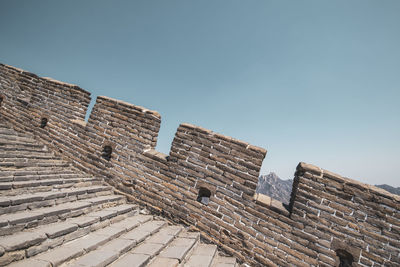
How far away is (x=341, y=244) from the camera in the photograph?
2783 mm

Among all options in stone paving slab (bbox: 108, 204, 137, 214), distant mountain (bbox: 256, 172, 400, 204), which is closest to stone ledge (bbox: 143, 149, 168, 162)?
stone paving slab (bbox: 108, 204, 137, 214)

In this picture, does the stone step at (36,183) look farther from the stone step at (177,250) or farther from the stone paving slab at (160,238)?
the stone step at (177,250)

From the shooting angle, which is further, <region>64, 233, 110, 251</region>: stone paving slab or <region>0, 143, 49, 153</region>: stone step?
<region>0, 143, 49, 153</region>: stone step

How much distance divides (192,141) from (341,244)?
2.94 meters

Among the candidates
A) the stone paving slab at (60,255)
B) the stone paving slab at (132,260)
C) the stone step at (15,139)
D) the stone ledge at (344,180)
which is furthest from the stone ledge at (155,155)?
the stone step at (15,139)

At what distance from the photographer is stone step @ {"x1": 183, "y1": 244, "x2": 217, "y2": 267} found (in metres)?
2.58

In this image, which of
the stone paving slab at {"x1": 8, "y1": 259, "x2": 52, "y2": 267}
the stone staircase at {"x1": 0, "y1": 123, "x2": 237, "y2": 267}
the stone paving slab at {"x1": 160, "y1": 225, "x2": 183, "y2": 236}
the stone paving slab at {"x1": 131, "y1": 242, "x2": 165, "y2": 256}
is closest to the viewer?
the stone paving slab at {"x1": 8, "y1": 259, "x2": 52, "y2": 267}

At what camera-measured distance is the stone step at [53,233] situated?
73.5 inches

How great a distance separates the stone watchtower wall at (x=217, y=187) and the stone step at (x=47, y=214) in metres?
0.77

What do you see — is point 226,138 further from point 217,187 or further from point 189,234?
point 189,234

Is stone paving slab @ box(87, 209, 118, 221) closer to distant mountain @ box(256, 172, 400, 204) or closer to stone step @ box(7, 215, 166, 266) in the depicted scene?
stone step @ box(7, 215, 166, 266)

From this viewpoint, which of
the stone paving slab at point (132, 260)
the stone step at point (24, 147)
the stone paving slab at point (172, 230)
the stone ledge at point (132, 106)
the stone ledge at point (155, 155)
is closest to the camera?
the stone paving slab at point (132, 260)

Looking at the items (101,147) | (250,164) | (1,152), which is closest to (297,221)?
(250,164)

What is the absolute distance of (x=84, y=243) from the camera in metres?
2.25
